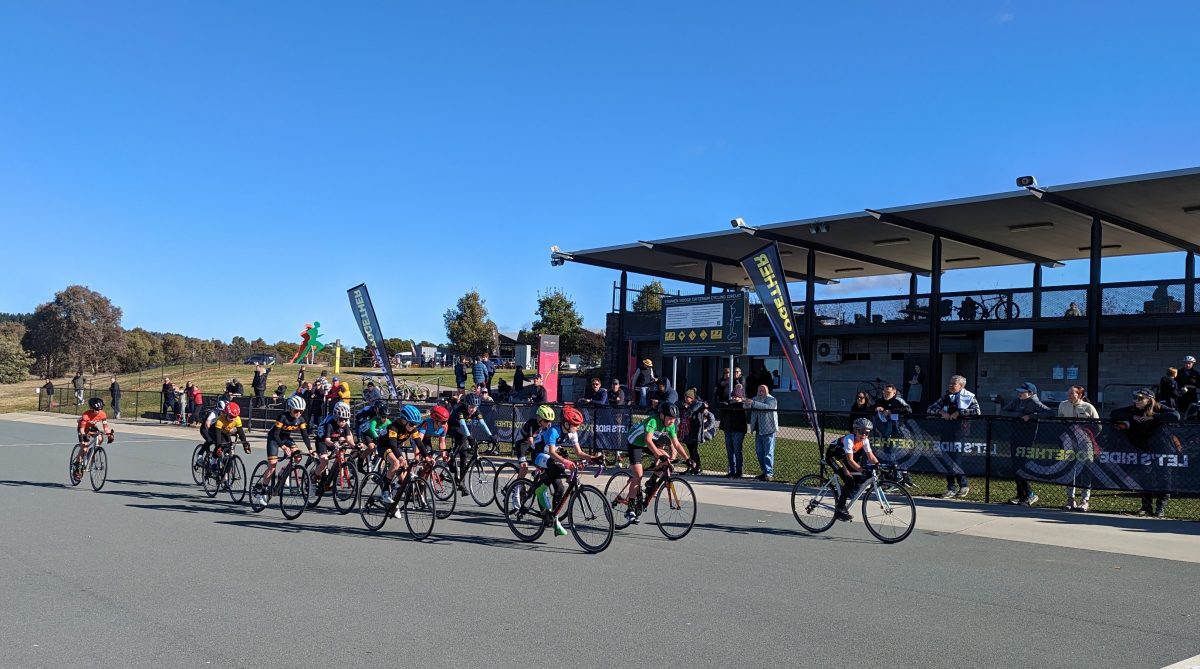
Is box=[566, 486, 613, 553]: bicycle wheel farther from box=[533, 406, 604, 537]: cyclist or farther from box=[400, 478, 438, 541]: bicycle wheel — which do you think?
box=[400, 478, 438, 541]: bicycle wheel

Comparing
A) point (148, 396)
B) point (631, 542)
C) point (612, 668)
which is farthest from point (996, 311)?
point (148, 396)

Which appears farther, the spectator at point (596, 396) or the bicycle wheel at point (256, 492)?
the spectator at point (596, 396)

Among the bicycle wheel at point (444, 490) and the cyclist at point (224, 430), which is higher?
the cyclist at point (224, 430)

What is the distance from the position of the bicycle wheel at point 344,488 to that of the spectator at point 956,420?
361 inches

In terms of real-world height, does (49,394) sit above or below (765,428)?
below

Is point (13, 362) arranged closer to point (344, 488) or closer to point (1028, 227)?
point (344, 488)

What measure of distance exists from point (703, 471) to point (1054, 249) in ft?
63.2

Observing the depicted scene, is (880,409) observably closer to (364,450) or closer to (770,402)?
(770,402)

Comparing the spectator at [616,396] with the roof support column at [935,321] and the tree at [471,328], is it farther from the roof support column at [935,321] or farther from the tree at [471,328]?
the tree at [471,328]

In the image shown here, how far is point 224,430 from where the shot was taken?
14.0 meters

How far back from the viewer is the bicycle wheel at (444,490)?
12.2 metres

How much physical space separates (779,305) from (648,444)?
33.4ft

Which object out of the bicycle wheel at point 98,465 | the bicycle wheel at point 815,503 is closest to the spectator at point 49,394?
the bicycle wheel at point 98,465

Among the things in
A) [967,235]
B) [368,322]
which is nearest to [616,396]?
[368,322]
